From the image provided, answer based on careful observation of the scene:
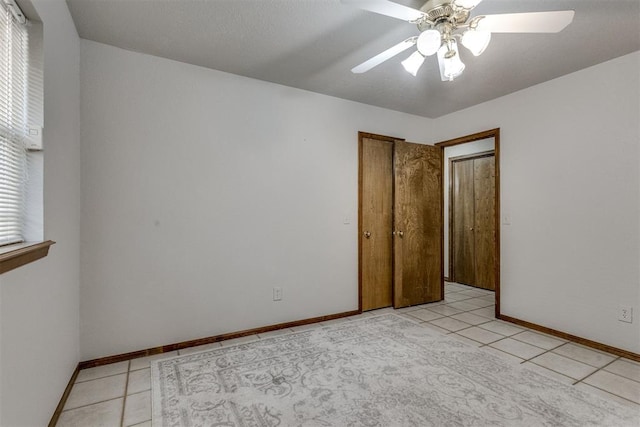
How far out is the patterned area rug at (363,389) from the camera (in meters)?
1.72

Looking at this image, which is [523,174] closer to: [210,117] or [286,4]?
[286,4]

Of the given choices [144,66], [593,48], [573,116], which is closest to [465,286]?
[573,116]

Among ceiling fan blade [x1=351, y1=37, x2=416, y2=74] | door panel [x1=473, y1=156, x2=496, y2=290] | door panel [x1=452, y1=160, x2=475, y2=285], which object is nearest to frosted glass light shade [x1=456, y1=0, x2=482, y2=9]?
ceiling fan blade [x1=351, y1=37, x2=416, y2=74]

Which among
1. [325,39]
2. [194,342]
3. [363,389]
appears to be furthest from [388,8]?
[194,342]

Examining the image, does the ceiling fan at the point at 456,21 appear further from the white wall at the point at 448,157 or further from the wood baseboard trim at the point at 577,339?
the white wall at the point at 448,157

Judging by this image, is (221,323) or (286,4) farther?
(221,323)

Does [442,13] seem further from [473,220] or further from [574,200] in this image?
[473,220]

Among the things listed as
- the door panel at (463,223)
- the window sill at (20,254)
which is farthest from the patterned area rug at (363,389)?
the door panel at (463,223)

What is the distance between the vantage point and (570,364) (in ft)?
7.72

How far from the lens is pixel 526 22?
1.55 metres

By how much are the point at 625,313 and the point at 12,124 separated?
4171mm

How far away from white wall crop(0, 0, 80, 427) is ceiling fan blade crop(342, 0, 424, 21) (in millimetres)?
1501

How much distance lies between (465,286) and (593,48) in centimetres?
351

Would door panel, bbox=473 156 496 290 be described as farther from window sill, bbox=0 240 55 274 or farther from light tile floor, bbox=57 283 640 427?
window sill, bbox=0 240 55 274
